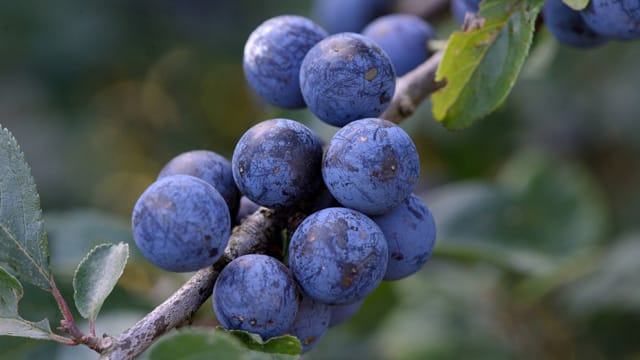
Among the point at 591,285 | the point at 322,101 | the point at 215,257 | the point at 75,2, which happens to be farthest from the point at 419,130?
the point at 215,257

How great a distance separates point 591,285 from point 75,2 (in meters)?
2.38

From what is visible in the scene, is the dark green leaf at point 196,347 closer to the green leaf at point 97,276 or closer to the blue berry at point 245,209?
the green leaf at point 97,276

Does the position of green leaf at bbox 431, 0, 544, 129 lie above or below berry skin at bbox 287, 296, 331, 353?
above

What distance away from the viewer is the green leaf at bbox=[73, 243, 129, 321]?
1.11m

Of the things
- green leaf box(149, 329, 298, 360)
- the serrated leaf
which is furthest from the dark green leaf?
the serrated leaf

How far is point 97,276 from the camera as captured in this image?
3.71ft

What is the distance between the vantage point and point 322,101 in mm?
1188

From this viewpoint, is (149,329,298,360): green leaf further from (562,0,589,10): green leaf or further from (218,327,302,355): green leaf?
(562,0,589,10): green leaf

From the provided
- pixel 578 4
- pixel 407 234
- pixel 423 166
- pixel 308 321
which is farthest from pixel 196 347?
pixel 423 166

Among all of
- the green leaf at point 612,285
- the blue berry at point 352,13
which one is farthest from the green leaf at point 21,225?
the green leaf at point 612,285

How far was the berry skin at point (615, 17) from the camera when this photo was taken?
4.16 feet

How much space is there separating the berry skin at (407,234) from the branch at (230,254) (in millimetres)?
144

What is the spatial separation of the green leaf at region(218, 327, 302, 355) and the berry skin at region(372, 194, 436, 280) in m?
0.24

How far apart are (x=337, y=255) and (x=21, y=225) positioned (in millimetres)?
488
